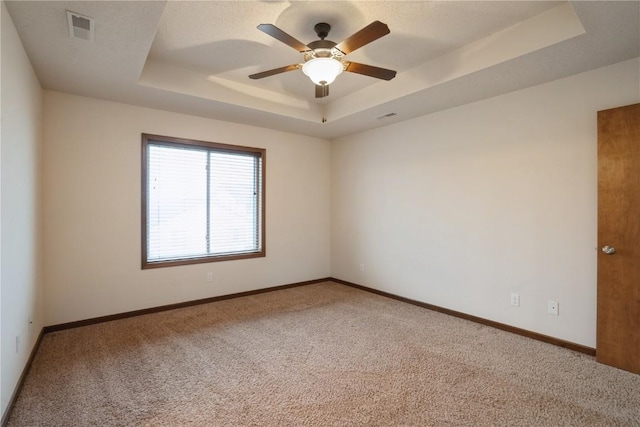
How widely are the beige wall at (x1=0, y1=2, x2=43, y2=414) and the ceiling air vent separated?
0.31 metres

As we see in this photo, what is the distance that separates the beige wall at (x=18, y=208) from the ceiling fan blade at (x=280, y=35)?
147 cm

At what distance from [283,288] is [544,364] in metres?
3.36

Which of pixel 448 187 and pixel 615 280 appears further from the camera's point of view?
pixel 448 187

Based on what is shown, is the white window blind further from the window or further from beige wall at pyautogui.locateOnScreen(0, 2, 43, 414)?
beige wall at pyautogui.locateOnScreen(0, 2, 43, 414)

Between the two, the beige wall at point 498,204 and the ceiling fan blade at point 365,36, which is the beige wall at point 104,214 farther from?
the ceiling fan blade at point 365,36

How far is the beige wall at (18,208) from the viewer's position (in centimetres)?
190

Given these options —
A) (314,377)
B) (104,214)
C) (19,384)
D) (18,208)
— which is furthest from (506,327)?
(104,214)

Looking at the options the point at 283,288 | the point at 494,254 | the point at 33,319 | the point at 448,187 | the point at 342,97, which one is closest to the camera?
the point at 33,319

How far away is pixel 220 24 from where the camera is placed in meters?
2.53

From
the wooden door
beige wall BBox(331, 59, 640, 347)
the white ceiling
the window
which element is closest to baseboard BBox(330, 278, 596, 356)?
beige wall BBox(331, 59, 640, 347)

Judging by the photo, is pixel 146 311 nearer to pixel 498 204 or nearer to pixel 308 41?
pixel 308 41

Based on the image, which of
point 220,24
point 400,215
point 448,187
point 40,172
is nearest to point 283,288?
point 400,215

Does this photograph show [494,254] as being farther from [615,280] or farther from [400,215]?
[400,215]

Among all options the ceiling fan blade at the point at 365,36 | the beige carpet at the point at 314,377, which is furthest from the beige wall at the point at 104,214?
the ceiling fan blade at the point at 365,36
